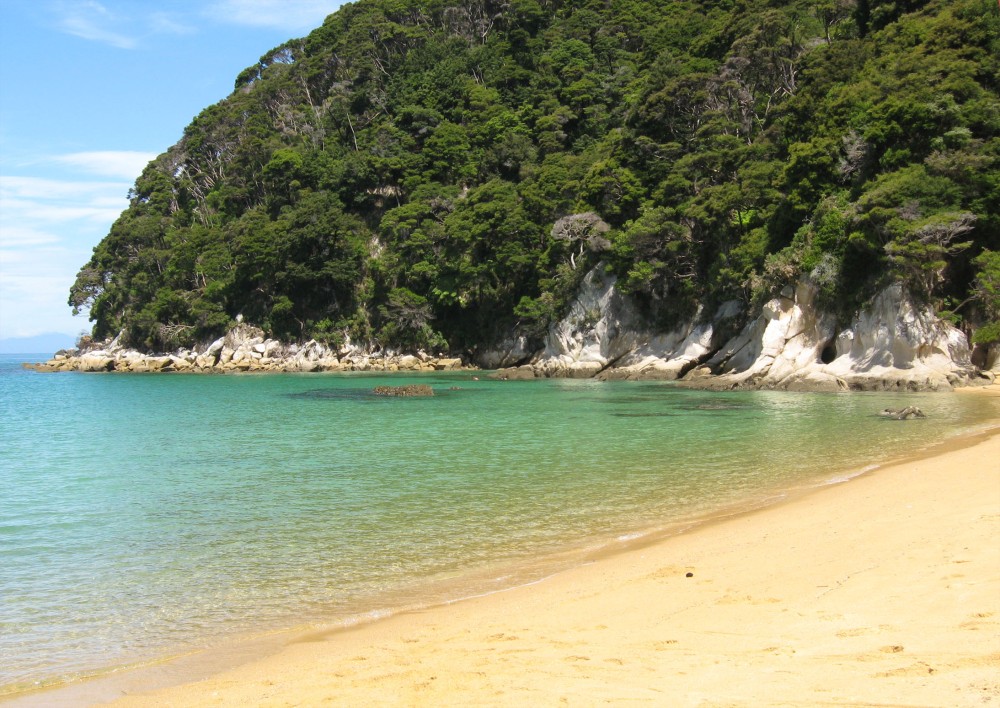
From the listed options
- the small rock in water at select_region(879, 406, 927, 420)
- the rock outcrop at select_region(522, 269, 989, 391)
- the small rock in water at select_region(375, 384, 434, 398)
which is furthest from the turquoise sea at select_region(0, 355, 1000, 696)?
the small rock in water at select_region(375, 384, 434, 398)

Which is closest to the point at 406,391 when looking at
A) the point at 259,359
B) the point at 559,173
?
the point at 559,173

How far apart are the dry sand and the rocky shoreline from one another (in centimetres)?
2220

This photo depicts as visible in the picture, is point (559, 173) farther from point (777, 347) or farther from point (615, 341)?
point (777, 347)

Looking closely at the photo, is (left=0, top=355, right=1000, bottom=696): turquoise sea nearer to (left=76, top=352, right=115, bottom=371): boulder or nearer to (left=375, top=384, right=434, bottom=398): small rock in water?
(left=375, top=384, right=434, bottom=398): small rock in water

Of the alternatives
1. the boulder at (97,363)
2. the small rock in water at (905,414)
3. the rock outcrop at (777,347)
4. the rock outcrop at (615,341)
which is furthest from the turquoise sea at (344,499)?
the boulder at (97,363)

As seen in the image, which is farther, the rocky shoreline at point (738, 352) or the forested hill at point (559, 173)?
the forested hill at point (559, 173)

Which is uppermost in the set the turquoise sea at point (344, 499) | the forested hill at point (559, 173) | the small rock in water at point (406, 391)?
the forested hill at point (559, 173)

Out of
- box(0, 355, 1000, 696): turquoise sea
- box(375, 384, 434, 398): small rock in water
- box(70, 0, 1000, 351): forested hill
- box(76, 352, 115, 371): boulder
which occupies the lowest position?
box(0, 355, 1000, 696): turquoise sea

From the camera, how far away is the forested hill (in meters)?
29.3

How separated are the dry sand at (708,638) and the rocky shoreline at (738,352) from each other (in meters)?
22.2

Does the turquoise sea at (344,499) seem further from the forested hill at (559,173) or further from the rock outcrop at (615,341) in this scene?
the rock outcrop at (615,341)

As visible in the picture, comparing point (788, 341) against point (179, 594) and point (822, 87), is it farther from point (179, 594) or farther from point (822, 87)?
point (179, 594)

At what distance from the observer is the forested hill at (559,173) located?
29.3m

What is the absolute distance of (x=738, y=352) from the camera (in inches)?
1420
